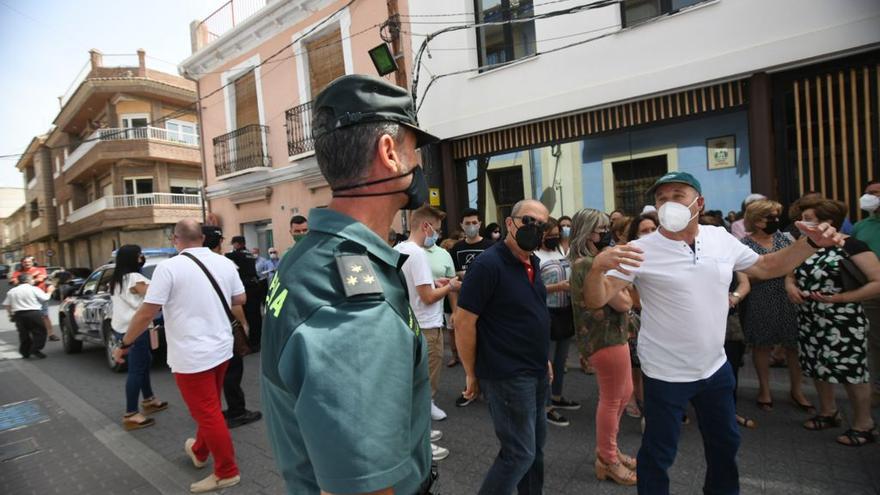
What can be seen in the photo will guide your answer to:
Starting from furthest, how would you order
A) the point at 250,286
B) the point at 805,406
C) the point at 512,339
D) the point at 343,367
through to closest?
the point at 250,286
the point at 805,406
the point at 512,339
the point at 343,367

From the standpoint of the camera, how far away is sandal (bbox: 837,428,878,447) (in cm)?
347

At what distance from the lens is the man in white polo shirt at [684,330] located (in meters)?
2.52

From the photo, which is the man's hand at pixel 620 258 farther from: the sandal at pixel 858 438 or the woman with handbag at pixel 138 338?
the woman with handbag at pixel 138 338

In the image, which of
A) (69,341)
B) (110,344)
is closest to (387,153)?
(110,344)

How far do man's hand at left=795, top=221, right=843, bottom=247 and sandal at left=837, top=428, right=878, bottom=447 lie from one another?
2121mm

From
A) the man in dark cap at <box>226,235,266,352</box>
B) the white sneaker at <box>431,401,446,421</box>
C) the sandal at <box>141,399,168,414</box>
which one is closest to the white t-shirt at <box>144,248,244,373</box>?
the white sneaker at <box>431,401,446,421</box>

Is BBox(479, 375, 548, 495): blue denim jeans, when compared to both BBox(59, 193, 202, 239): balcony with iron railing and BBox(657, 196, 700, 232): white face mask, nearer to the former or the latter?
BBox(657, 196, 700, 232): white face mask

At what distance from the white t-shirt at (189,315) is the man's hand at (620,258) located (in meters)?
2.85

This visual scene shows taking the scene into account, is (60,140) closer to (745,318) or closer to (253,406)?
(253,406)

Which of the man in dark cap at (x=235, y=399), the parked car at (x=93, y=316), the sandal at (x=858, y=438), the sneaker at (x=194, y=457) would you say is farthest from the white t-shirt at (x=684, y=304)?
the parked car at (x=93, y=316)

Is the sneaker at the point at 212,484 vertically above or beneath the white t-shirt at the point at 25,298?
beneath

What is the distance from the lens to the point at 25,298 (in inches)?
340

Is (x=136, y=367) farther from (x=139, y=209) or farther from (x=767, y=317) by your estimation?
(x=139, y=209)

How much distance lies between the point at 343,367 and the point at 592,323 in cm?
282
